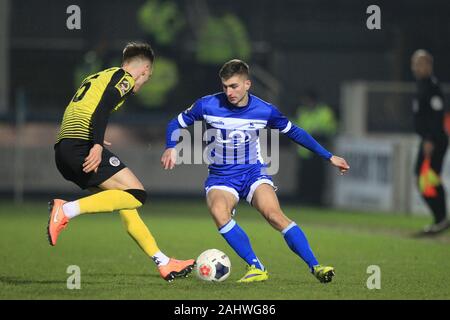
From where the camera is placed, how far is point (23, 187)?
23.9 metres

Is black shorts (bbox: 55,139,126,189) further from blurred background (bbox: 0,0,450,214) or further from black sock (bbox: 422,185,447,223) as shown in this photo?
blurred background (bbox: 0,0,450,214)

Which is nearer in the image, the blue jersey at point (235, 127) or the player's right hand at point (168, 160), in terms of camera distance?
the player's right hand at point (168, 160)

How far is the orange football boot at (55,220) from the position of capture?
32.2 feet

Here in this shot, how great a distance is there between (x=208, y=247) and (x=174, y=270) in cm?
392

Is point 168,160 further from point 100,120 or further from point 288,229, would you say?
point 288,229

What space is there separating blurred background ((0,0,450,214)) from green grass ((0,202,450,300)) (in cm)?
222

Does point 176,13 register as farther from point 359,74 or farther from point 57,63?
point 359,74

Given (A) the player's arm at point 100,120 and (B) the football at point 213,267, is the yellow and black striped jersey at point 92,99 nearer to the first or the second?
(A) the player's arm at point 100,120

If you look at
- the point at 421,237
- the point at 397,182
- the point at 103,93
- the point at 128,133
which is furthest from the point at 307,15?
the point at 103,93

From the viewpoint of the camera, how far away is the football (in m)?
10.3

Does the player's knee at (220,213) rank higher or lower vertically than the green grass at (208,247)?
higher

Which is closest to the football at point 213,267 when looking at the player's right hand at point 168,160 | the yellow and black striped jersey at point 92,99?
the player's right hand at point 168,160

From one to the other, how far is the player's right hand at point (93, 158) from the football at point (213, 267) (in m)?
1.26
